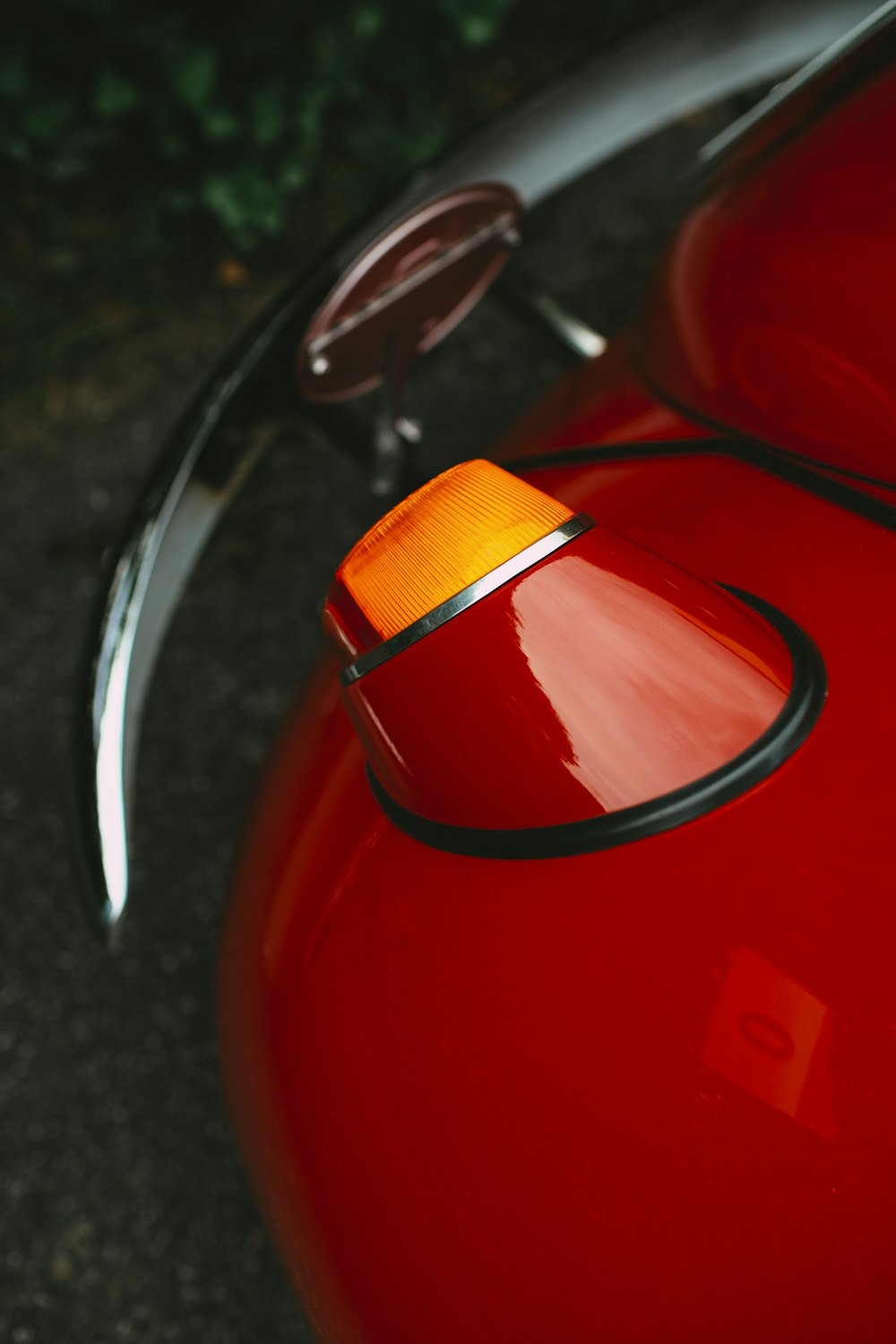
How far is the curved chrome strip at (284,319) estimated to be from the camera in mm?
964

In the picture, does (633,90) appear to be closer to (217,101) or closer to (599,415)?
(599,415)

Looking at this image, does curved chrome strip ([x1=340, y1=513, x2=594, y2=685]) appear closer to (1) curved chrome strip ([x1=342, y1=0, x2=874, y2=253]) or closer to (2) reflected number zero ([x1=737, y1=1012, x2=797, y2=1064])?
(2) reflected number zero ([x1=737, y1=1012, x2=797, y2=1064])

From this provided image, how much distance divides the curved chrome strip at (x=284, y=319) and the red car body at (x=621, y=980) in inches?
10.3

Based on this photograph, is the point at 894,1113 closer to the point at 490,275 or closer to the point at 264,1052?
the point at 264,1052

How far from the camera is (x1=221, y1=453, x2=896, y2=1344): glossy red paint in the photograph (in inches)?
21.9

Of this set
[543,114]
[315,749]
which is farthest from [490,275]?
[315,749]

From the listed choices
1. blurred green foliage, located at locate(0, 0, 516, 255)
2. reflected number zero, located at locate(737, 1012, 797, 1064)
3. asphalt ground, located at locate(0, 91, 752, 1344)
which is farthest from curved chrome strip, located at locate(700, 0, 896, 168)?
blurred green foliage, located at locate(0, 0, 516, 255)

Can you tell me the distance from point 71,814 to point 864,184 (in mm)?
905

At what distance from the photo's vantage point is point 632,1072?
0.59 meters

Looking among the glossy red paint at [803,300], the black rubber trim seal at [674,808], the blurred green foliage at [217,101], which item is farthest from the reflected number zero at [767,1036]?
the blurred green foliage at [217,101]

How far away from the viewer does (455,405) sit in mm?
1924

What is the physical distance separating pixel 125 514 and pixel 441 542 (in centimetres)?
143

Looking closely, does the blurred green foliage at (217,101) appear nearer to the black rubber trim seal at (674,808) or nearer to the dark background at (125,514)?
the dark background at (125,514)

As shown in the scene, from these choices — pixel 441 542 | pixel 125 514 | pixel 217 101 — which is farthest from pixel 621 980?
pixel 217 101
